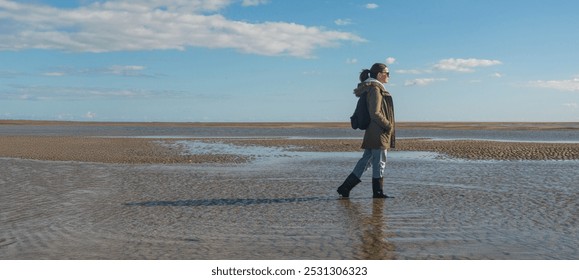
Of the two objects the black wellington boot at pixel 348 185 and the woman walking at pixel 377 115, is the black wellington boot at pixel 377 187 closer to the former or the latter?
the woman walking at pixel 377 115

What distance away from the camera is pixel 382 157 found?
987 cm

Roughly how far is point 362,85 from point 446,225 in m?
3.20

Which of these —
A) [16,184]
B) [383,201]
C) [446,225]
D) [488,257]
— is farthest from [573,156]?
[16,184]

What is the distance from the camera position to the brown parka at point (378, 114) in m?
9.55

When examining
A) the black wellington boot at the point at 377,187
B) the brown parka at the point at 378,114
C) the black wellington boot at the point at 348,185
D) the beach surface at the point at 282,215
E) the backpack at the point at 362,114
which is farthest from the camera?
the black wellington boot at the point at 348,185

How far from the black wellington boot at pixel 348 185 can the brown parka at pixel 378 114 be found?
2.57 ft

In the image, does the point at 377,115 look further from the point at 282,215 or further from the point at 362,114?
the point at 282,215

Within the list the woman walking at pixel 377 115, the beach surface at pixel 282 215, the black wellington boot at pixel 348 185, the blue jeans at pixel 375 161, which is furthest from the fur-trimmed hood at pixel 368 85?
the beach surface at pixel 282 215

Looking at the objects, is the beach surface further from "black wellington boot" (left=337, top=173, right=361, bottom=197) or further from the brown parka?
the brown parka

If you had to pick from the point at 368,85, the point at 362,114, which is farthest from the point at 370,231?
the point at 368,85

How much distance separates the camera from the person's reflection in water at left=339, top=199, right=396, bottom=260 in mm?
6094

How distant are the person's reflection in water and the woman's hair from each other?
7.72 feet

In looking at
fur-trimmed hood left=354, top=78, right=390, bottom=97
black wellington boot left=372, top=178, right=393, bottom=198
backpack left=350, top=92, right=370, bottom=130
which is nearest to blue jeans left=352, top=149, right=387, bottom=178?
black wellington boot left=372, top=178, right=393, bottom=198

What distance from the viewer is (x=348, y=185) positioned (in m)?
10.3
